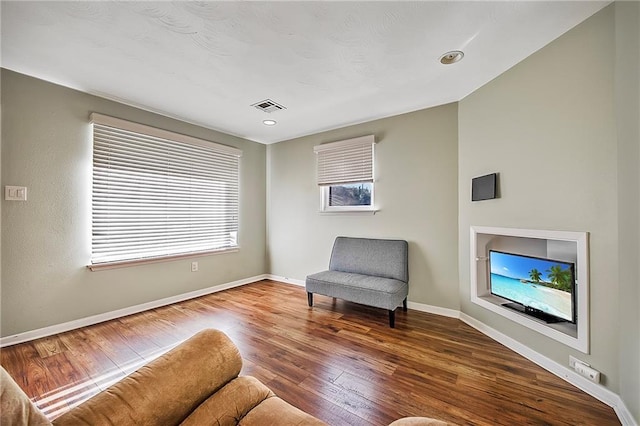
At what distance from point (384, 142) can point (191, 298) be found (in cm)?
332

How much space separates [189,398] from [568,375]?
7.86 ft

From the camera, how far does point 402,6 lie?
62.0 inches

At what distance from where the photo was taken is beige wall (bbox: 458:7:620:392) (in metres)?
1.62

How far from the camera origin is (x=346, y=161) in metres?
3.65

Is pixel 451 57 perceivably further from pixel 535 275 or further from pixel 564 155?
pixel 535 275

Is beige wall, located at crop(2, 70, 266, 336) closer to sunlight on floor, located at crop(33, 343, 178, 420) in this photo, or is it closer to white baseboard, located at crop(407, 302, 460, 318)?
sunlight on floor, located at crop(33, 343, 178, 420)

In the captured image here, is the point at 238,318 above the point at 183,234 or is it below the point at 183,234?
below

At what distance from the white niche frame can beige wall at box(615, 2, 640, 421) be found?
0.65 ft

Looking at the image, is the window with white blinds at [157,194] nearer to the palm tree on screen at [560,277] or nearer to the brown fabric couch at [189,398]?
the brown fabric couch at [189,398]

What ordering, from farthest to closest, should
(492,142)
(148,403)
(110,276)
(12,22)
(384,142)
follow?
(384,142)
(110,276)
(492,142)
(12,22)
(148,403)

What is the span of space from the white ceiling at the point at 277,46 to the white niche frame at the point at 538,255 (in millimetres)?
1426

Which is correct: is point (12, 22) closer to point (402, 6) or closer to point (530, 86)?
point (402, 6)

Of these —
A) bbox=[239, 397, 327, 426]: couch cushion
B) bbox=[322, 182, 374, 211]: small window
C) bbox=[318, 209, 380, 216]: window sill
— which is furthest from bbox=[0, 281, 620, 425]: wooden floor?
bbox=[322, 182, 374, 211]: small window

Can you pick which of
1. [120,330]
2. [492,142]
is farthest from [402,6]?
[120,330]
